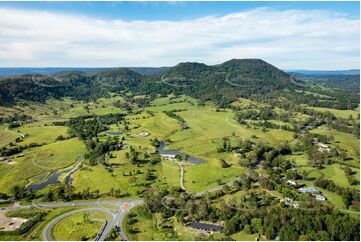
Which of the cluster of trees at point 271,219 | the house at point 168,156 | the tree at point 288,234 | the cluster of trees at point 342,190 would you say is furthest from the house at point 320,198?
the house at point 168,156

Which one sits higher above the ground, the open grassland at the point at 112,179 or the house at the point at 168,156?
the house at the point at 168,156

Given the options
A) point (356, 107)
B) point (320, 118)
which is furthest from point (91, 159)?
point (356, 107)

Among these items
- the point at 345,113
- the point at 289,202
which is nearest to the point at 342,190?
the point at 289,202

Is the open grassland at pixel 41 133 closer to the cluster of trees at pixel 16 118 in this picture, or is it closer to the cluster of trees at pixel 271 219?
the cluster of trees at pixel 16 118

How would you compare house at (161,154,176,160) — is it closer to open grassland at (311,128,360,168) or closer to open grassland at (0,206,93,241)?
open grassland at (0,206,93,241)

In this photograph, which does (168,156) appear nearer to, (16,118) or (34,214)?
(34,214)
